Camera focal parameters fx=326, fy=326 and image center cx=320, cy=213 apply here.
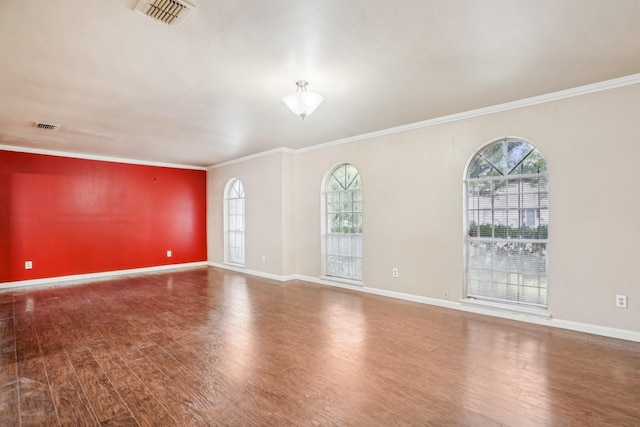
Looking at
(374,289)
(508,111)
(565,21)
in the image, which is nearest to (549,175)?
(508,111)

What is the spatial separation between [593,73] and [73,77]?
4888 mm

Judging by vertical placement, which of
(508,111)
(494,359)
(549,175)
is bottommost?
(494,359)

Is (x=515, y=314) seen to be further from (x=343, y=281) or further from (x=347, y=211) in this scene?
(x=347, y=211)

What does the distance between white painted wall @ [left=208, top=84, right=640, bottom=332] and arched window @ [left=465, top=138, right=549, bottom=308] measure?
13 cm

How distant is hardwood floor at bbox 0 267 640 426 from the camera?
204cm

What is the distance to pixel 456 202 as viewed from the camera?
4.36m

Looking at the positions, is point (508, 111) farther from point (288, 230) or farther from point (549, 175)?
point (288, 230)

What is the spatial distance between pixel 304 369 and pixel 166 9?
275cm

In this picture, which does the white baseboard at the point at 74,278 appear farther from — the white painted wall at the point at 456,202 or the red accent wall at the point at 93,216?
the white painted wall at the point at 456,202

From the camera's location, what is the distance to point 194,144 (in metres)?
5.81

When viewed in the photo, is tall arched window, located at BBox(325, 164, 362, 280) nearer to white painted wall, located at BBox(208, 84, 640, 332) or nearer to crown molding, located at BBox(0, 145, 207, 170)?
white painted wall, located at BBox(208, 84, 640, 332)

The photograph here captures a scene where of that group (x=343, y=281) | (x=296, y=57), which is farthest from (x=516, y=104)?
(x=343, y=281)

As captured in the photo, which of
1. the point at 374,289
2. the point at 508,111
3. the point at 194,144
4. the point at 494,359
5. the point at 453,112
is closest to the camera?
the point at 494,359

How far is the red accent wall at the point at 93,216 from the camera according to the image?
5.88 meters
